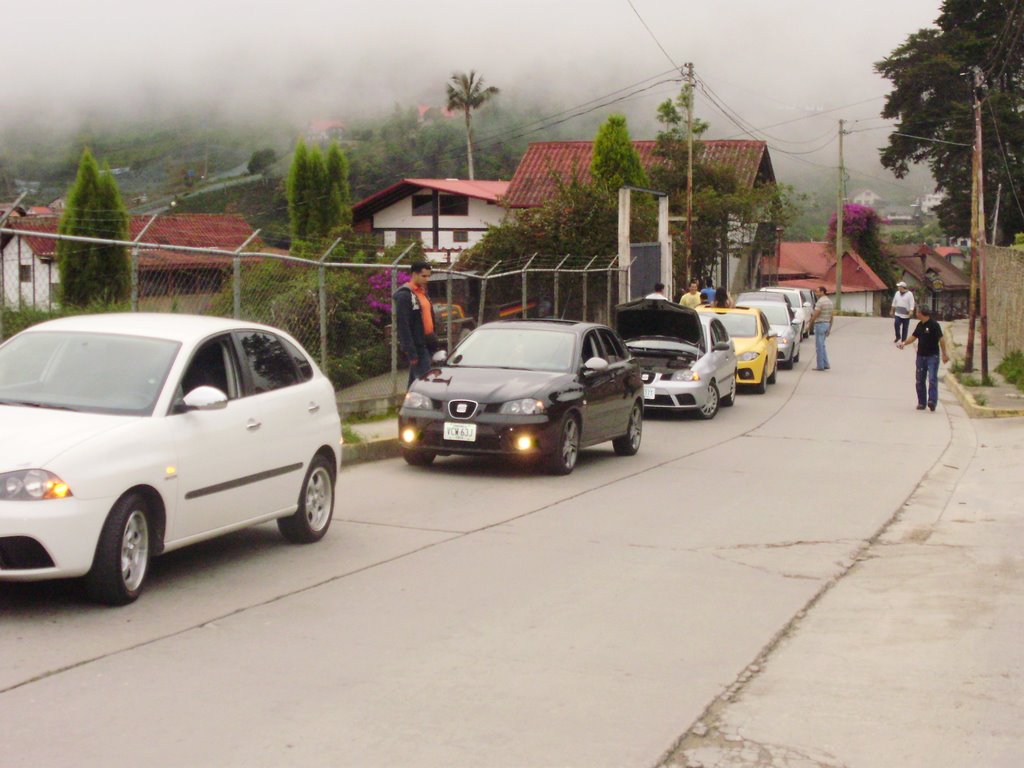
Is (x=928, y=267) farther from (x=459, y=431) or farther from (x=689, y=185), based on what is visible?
(x=459, y=431)

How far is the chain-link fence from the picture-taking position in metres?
13.2

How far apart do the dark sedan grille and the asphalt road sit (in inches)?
25.0

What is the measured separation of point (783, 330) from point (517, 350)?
58.1ft

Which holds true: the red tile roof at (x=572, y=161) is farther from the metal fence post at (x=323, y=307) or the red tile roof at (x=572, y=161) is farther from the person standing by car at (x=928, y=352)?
the metal fence post at (x=323, y=307)

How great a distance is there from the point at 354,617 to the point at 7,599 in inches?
76.0

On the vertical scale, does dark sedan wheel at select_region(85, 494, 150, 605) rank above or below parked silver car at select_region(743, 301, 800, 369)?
below

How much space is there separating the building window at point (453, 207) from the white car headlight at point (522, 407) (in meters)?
54.0

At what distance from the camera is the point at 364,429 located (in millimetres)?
15695

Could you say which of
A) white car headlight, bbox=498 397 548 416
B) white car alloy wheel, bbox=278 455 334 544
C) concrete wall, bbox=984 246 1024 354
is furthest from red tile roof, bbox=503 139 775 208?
white car alloy wheel, bbox=278 455 334 544

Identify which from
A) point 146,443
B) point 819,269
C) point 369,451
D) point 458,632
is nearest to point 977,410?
point 369,451

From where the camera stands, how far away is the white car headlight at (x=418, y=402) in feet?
42.9

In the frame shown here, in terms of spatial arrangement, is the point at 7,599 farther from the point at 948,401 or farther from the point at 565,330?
the point at 948,401

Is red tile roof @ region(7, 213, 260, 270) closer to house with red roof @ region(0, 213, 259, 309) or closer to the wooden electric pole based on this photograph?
house with red roof @ region(0, 213, 259, 309)

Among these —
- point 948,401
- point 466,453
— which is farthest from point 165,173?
point 466,453
